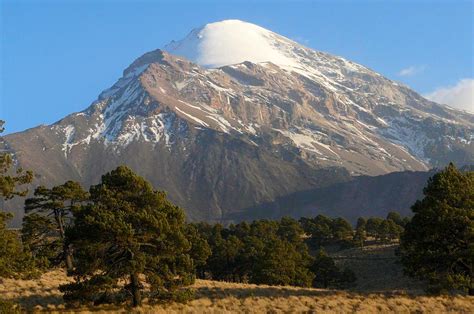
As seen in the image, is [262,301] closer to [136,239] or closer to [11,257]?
[136,239]

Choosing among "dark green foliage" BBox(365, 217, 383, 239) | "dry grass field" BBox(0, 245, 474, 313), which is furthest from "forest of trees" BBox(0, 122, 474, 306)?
"dark green foliage" BBox(365, 217, 383, 239)

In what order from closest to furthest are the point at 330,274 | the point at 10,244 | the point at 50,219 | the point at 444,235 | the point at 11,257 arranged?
1. the point at 10,244
2. the point at 11,257
3. the point at 444,235
4. the point at 50,219
5. the point at 330,274

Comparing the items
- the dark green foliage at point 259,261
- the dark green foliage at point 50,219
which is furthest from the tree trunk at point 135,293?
the dark green foliage at point 259,261

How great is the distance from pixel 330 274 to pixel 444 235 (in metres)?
53.7

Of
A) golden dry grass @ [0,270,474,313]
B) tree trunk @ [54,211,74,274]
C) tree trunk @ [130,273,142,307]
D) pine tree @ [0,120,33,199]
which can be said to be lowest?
golden dry grass @ [0,270,474,313]

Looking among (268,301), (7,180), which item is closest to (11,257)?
(7,180)

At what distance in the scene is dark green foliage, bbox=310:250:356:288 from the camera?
94.8 metres

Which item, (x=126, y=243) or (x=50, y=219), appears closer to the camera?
(x=126, y=243)

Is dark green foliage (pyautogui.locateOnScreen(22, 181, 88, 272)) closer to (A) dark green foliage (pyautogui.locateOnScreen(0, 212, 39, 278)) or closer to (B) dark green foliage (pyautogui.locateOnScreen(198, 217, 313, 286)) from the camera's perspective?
(A) dark green foliage (pyautogui.locateOnScreen(0, 212, 39, 278))

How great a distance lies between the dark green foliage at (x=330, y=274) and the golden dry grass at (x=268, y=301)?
4793 centimetres

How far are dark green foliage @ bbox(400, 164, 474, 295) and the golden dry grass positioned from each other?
77.5 inches

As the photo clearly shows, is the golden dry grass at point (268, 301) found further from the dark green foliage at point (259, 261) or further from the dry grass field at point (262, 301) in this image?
the dark green foliage at point (259, 261)

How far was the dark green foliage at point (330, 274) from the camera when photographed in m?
94.8

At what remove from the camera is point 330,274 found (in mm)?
96125
